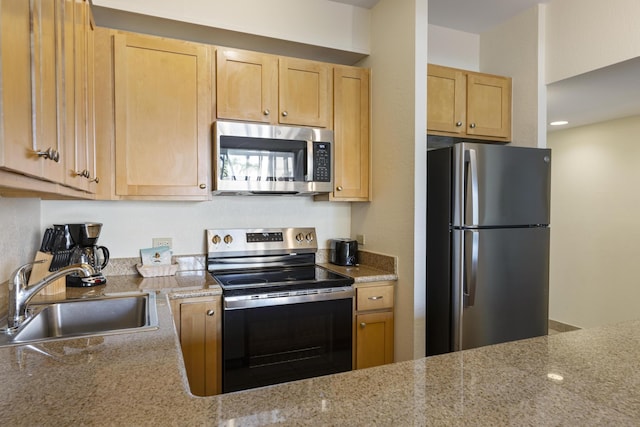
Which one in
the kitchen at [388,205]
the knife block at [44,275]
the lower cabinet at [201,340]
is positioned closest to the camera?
the knife block at [44,275]

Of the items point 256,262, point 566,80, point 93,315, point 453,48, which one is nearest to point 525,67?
point 566,80

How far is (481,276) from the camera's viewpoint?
225 cm

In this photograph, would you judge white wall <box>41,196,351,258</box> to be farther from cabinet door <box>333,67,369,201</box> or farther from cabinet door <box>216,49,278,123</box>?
cabinet door <box>216,49,278,123</box>

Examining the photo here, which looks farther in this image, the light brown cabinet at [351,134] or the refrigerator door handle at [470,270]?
→ the light brown cabinet at [351,134]

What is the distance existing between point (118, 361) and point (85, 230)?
130 centimetres

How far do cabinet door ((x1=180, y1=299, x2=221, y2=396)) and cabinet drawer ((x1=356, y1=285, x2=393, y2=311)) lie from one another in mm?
828

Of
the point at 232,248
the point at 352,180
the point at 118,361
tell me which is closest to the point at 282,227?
the point at 232,248

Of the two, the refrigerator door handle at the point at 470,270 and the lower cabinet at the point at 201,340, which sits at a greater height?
the refrigerator door handle at the point at 470,270

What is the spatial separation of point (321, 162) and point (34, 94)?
5.74 ft

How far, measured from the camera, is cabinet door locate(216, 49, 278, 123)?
7.68ft

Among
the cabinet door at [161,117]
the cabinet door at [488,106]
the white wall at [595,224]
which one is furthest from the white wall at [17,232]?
the white wall at [595,224]

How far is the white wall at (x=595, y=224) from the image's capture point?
3.58 metres

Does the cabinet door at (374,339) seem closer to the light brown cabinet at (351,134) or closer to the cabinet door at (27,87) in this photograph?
the light brown cabinet at (351,134)

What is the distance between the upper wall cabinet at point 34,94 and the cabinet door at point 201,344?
0.90 meters
